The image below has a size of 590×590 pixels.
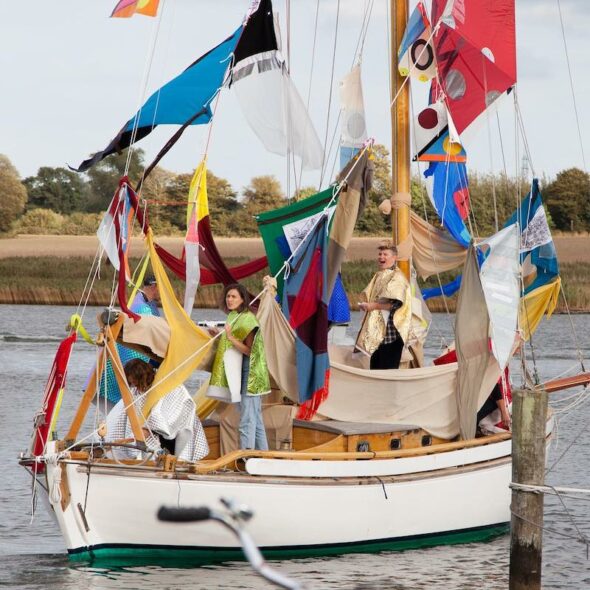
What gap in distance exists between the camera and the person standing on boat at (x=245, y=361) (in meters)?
12.1

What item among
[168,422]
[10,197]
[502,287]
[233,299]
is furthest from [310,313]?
[10,197]

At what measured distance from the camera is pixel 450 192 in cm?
1564

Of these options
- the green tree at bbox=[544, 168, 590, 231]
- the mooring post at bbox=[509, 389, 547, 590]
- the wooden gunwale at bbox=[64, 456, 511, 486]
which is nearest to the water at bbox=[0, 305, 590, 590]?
the wooden gunwale at bbox=[64, 456, 511, 486]

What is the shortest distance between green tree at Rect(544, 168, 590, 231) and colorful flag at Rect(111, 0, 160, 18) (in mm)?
61053

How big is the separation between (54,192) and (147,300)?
262 feet

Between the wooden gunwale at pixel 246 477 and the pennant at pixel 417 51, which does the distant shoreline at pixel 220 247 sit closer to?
the pennant at pixel 417 51

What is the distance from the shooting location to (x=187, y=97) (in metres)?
13.0

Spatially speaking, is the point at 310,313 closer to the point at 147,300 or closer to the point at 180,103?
the point at 147,300

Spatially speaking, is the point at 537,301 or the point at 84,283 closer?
the point at 537,301

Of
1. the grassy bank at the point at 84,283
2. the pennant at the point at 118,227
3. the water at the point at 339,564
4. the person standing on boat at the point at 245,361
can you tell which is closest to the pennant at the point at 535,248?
the water at the point at 339,564

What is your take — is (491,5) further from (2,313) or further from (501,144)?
(2,313)

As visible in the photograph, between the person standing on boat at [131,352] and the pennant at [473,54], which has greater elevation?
the pennant at [473,54]

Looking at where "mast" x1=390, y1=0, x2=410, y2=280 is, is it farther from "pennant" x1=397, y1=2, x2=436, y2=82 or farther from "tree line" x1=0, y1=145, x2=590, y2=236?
"tree line" x1=0, y1=145, x2=590, y2=236

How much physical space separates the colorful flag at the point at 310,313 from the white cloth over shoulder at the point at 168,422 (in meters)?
1.10
